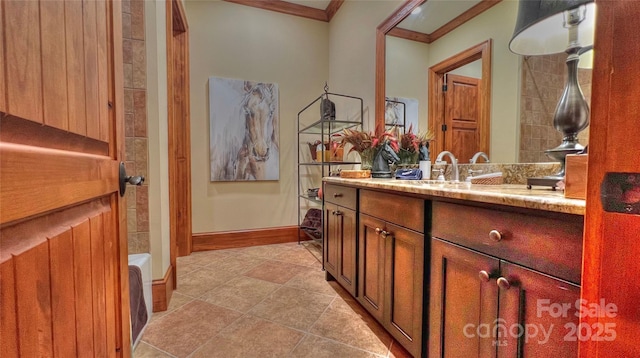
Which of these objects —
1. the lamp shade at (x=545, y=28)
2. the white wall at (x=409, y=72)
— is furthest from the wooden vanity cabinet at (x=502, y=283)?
the white wall at (x=409, y=72)

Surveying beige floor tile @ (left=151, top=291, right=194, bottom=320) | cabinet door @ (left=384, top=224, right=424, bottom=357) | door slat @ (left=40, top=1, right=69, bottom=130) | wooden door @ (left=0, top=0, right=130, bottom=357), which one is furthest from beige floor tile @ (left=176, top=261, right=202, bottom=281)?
door slat @ (left=40, top=1, right=69, bottom=130)

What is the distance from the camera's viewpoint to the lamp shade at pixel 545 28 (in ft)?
3.51

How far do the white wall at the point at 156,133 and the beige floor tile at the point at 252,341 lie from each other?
2.06 ft

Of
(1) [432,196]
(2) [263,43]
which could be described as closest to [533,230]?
(1) [432,196]

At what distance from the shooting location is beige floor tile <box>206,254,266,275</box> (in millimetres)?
2404

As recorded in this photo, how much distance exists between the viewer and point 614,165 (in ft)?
1.20

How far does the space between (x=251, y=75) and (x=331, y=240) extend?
6.97 feet

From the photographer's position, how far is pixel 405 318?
1199mm

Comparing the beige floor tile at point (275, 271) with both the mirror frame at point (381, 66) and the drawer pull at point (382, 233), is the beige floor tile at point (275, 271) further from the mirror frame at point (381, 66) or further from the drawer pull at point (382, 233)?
the mirror frame at point (381, 66)

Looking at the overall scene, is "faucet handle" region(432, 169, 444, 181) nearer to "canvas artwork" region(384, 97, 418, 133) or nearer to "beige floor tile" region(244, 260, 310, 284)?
"canvas artwork" region(384, 97, 418, 133)

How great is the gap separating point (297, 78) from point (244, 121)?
847 millimetres

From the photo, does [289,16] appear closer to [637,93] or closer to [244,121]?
[244,121]

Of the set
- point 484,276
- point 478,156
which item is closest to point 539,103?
point 478,156

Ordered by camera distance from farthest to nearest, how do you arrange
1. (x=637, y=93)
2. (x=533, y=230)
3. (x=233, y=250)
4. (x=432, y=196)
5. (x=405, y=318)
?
(x=233, y=250)
(x=405, y=318)
(x=432, y=196)
(x=533, y=230)
(x=637, y=93)
